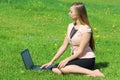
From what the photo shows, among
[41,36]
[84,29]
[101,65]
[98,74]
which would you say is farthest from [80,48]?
[41,36]

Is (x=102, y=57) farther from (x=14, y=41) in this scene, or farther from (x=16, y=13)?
(x=16, y=13)

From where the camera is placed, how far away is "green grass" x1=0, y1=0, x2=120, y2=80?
883cm

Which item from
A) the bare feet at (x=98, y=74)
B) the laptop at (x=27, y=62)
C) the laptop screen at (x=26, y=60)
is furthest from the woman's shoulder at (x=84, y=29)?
the laptop screen at (x=26, y=60)

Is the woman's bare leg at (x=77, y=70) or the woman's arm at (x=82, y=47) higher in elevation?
the woman's arm at (x=82, y=47)

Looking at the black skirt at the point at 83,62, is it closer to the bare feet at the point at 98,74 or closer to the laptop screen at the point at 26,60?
the bare feet at the point at 98,74

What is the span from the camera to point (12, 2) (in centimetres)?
2147

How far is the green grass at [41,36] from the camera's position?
8832 mm

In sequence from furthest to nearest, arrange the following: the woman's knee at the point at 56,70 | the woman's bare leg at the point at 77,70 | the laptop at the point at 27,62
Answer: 1. the laptop at the point at 27,62
2. the woman's knee at the point at 56,70
3. the woman's bare leg at the point at 77,70

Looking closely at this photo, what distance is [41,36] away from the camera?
13969 mm

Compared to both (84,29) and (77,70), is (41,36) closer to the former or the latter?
(84,29)

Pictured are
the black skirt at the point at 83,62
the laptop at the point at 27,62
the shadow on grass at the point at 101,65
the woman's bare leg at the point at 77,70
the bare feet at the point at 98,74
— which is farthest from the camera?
the shadow on grass at the point at 101,65

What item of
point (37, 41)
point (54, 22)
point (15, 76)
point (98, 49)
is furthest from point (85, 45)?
point (54, 22)

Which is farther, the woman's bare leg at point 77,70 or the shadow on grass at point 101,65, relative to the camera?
the shadow on grass at point 101,65

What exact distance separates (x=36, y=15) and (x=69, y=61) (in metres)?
10.2
